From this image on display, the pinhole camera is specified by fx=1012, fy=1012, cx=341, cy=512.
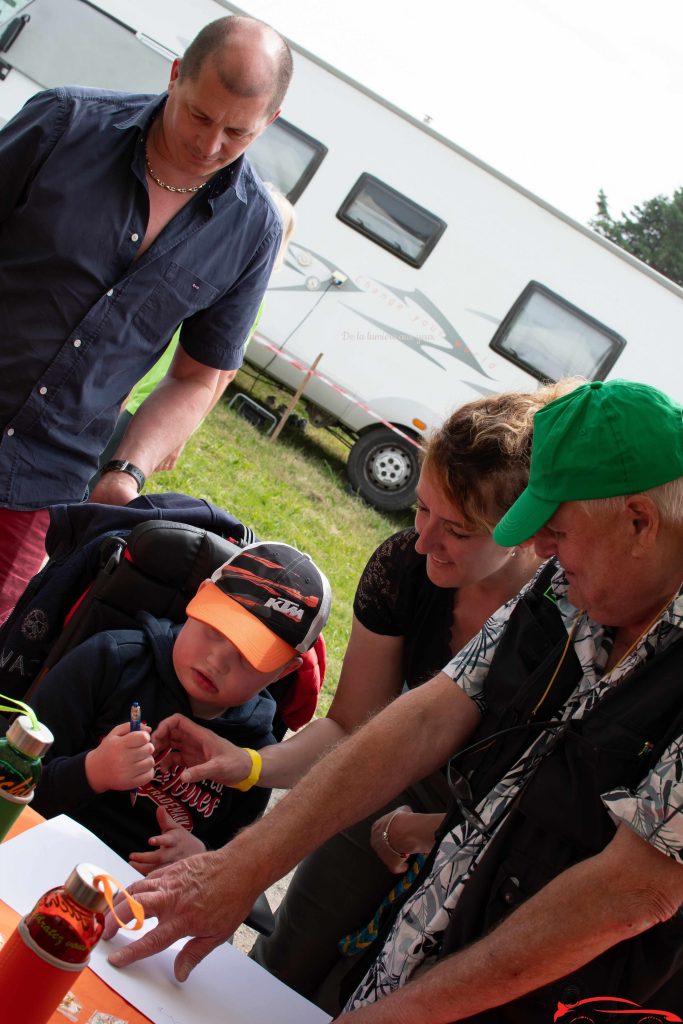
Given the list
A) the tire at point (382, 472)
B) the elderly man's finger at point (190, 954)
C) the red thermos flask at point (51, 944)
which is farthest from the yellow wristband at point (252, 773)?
the tire at point (382, 472)

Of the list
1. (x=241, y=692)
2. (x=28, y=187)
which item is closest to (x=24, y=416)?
(x=28, y=187)

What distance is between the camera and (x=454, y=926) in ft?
5.27

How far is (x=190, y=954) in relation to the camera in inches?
62.3

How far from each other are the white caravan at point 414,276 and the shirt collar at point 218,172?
637cm

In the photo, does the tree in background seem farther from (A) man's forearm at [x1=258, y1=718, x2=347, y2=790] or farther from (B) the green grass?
(A) man's forearm at [x1=258, y1=718, x2=347, y2=790]

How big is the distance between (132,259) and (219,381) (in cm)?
58

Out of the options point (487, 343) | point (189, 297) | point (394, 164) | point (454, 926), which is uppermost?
point (394, 164)

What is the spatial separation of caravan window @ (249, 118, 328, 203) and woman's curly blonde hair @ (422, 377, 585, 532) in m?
7.09

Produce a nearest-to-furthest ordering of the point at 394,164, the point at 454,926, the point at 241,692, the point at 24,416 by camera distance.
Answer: the point at 454,926, the point at 241,692, the point at 24,416, the point at 394,164

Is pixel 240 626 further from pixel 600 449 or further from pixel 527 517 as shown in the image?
pixel 600 449

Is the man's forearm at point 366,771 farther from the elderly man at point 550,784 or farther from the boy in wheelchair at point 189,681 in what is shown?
the boy in wheelchair at point 189,681

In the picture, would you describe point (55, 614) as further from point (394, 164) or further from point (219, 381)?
point (394, 164)

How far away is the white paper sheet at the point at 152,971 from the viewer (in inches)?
58.5

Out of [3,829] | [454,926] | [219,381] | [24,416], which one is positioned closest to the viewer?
[3,829]
